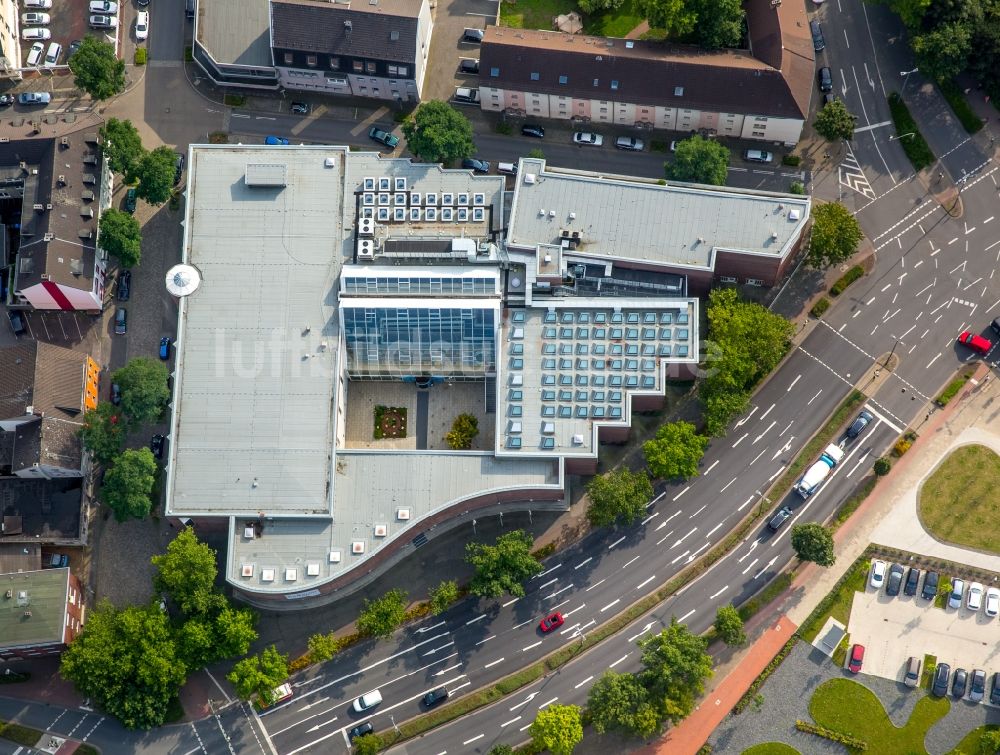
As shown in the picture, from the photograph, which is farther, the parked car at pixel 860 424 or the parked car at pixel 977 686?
the parked car at pixel 860 424

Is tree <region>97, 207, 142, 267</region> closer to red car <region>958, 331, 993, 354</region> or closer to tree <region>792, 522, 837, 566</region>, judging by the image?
tree <region>792, 522, 837, 566</region>

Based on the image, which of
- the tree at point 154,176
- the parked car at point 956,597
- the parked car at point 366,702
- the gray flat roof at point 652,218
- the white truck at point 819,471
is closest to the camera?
the parked car at point 956,597

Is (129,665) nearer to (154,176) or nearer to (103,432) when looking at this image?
(103,432)

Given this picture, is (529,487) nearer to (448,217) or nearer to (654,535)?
(654,535)

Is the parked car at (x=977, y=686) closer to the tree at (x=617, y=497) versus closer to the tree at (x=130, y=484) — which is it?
the tree at (x=617, y=497)

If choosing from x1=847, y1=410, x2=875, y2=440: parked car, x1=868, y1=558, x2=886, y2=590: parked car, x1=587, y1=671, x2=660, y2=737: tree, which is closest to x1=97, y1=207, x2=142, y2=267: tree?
x1=587, y1=671, x2=660, y2=737: tree

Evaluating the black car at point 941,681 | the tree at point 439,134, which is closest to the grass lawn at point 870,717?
the black car at point 941,681

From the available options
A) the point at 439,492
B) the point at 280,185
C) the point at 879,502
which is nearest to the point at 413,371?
the point at 439,492
